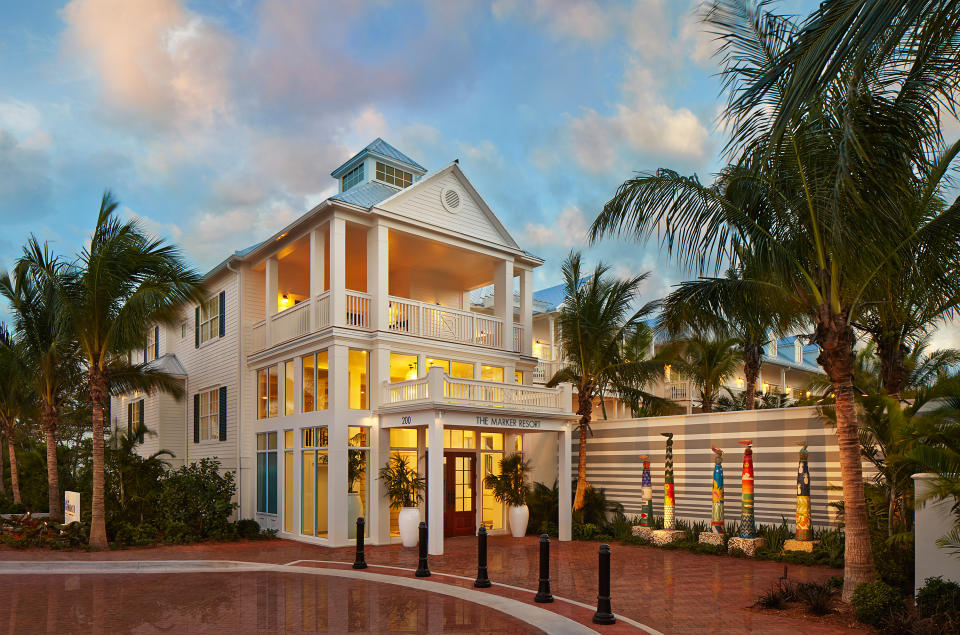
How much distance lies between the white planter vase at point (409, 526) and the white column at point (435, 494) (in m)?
1.33

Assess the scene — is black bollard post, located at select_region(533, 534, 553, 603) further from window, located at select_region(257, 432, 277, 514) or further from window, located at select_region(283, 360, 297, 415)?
window, located at select_region(257, 432, 277, 514)

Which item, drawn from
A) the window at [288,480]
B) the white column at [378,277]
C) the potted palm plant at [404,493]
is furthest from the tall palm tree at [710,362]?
the window at [288,480]

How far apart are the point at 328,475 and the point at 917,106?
14305 mm

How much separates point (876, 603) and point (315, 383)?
1381 centimetres

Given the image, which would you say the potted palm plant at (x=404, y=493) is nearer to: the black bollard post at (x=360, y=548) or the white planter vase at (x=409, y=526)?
the white planter vase at (x=409, y=526)

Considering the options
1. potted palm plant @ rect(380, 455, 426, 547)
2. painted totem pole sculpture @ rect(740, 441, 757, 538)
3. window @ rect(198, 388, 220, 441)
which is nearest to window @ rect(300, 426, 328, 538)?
potted palm plant @ rect(380, 455, 426, 547)

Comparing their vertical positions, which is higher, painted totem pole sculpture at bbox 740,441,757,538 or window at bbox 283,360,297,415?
window at bbox 283,360,297,415

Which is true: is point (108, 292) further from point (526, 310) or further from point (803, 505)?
point (803, 505)

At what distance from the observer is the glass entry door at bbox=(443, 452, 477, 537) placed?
1970 centimetres

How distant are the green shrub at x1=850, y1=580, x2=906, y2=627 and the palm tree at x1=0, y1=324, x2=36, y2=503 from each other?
926 inches

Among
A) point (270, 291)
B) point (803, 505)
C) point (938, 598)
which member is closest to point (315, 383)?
point (270, 291)

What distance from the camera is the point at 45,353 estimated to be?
22.2 meters

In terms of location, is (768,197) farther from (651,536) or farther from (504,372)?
(504,372)

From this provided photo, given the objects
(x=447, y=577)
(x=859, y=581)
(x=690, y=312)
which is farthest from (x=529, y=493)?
(x=859, y=581)
